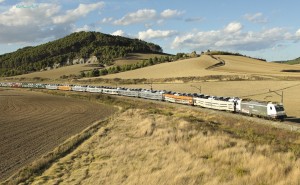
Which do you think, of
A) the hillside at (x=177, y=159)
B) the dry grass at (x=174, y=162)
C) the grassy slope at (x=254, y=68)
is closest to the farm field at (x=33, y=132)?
the hillside at (x=177, y=159)

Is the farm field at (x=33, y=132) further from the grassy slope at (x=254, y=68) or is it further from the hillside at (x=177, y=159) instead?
the grassy slope at (x=254, y=68)

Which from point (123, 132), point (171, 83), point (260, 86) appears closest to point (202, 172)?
point (123, 132)

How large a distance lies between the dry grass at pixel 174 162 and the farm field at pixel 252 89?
2849cm

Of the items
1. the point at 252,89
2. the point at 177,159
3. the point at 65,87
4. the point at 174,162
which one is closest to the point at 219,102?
the point at 252,89

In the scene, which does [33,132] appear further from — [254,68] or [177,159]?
[254,68]

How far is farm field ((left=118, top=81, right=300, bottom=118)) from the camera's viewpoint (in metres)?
63.7

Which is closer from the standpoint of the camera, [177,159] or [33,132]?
[177,159]

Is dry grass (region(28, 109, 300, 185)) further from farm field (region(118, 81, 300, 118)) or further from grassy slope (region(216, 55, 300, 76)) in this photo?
grassy slope (region(216, 55, 300, 76))

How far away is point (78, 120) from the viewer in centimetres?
5169

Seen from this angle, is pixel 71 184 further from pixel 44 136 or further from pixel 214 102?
pixel 214 102

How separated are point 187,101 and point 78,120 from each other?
2304 centimetres

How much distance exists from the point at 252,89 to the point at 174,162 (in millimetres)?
61498

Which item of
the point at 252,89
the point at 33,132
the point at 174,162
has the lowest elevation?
the point at 33,132

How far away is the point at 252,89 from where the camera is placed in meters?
81.0
